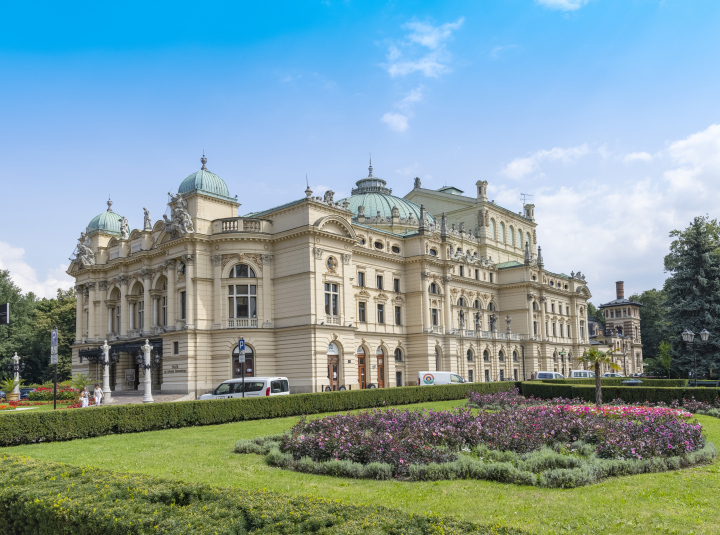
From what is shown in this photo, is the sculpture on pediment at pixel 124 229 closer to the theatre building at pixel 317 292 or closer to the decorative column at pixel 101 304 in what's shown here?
the theatre building at pixel 317 292

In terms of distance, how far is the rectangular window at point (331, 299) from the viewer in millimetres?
50750

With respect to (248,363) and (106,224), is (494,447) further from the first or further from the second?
(106,224)

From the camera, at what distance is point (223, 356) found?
49.0 metres

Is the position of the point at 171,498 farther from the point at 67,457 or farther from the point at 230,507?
the point at 67,457

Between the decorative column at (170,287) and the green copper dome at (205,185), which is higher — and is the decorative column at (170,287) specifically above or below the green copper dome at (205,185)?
below

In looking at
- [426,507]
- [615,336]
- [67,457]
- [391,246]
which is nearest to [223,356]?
[391,246]

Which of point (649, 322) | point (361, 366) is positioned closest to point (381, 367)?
point (361, 366)

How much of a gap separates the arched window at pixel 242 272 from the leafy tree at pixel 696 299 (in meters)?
37.5

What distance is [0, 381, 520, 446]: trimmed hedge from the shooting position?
2345 centimetres

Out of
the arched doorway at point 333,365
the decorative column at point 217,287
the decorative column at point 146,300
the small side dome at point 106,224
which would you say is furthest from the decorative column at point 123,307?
the arched doorway at point 333,365

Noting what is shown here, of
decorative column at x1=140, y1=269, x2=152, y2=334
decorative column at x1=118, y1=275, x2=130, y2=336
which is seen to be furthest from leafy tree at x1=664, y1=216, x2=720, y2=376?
decorative column at x1=118, y1=275, x2=130, y2=336

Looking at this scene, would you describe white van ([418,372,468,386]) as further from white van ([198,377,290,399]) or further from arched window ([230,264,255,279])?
arched window ([230,264,255,279])

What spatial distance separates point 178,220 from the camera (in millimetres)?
51031

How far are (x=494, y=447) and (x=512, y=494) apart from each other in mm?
3984
